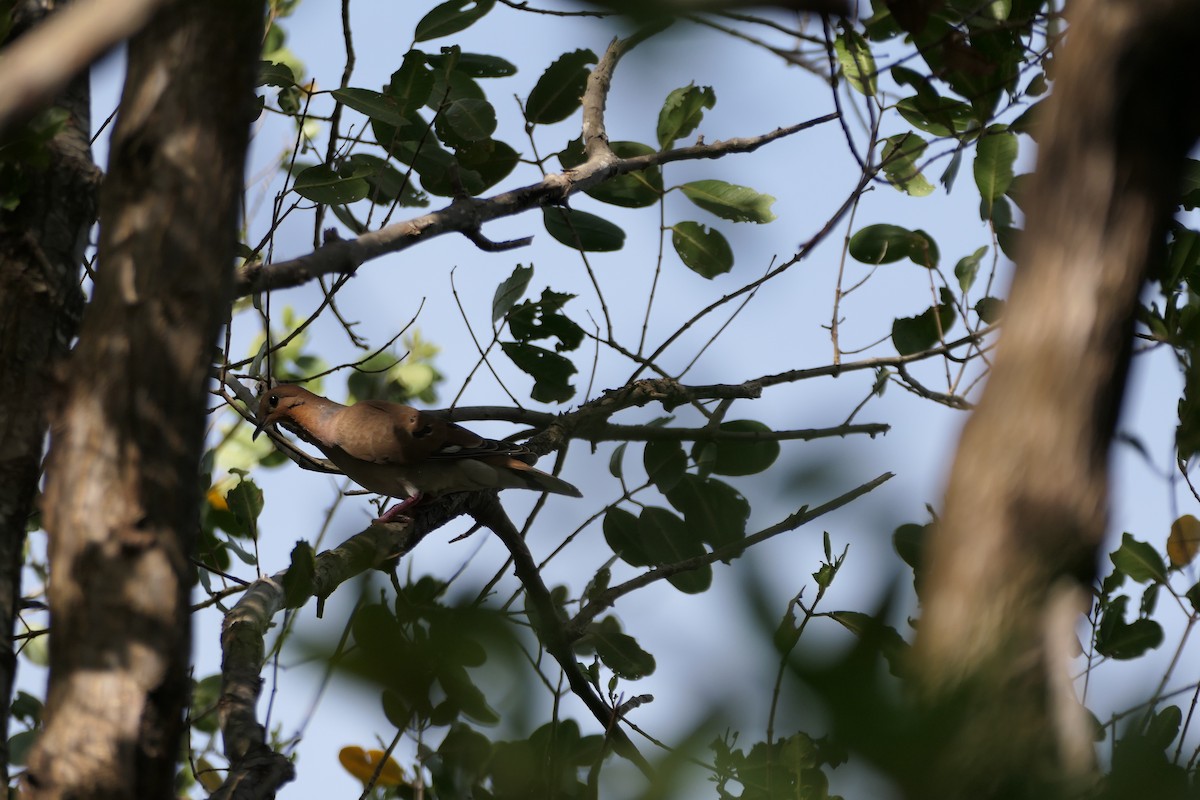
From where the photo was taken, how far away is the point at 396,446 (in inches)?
229

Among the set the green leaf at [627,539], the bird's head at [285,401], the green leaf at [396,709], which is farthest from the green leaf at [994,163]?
the bird's head at [285,401]

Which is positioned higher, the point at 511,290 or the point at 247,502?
the point at 511,290

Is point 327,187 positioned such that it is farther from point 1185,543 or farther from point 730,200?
point 1185,543

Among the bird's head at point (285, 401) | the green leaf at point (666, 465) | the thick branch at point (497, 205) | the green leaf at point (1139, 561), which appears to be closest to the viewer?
the thick branch at point (497, 205)

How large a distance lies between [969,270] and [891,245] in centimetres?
33

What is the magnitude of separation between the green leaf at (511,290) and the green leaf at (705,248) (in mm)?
690

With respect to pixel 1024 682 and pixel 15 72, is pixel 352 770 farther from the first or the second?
pixel 1024 682

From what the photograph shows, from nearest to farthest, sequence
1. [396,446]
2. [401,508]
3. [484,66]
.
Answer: [484,66] → [401,508] → [396,446]

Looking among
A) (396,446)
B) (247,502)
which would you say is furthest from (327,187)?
(396,446)

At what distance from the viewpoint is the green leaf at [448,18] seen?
3.99 meters

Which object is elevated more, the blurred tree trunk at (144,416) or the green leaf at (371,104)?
the green leaf at (371,104)

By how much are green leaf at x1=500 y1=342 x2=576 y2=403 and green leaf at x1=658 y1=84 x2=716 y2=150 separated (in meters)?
1.03

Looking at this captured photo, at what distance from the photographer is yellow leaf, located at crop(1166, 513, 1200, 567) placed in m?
3.16

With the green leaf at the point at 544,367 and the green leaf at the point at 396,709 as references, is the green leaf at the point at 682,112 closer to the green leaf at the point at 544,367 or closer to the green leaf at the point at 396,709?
the green leaf at the point at 544,367
